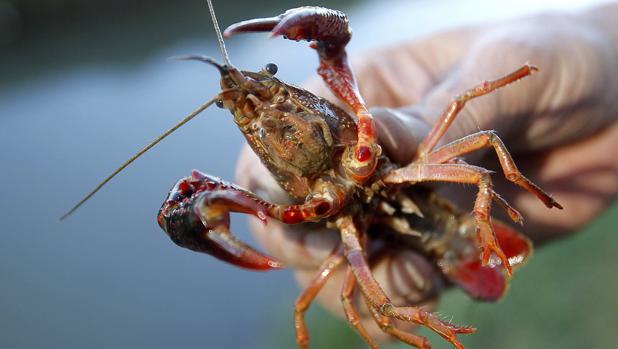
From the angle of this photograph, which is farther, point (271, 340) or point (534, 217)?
point (271, 340)

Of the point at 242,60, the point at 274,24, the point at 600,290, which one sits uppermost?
the point at 274,24

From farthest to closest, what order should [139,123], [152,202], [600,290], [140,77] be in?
[140,77]
[139,123]
[152,202]
[600,290]

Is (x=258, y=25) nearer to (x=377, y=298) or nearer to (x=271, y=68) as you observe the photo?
(x=271, y=68)

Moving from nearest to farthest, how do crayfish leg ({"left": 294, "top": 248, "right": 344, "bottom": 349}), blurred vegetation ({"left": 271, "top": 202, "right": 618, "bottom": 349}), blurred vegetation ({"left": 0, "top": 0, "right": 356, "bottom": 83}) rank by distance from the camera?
crayfish leg ({"left": 294, "top": 248, "right": 344, "bottom": 349}), blurred vegetation ({"left": 271, "top": 202, "right": 618, "bottom": 349}), blurred vegetation ({"left": 0, "top": 0, "right": 356, "bottom": 83})

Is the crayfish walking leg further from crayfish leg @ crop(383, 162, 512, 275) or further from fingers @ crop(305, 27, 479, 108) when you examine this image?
fingers @ crop(305, 27, 479, 108)

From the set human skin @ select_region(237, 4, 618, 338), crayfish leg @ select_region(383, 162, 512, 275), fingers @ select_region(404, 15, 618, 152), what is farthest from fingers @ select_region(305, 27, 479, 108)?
crayfish leg @ select_region(383, 162, 512, 275)

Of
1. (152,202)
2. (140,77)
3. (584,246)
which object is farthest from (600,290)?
(140,77)

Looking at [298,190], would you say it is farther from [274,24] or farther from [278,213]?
[274,24]

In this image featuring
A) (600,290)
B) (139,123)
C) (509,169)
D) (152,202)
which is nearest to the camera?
(509,169)

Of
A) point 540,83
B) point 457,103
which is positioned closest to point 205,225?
point 457,103

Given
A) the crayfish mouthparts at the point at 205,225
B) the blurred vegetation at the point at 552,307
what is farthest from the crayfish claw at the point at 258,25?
the blurred vegetation at the point at 552,307
